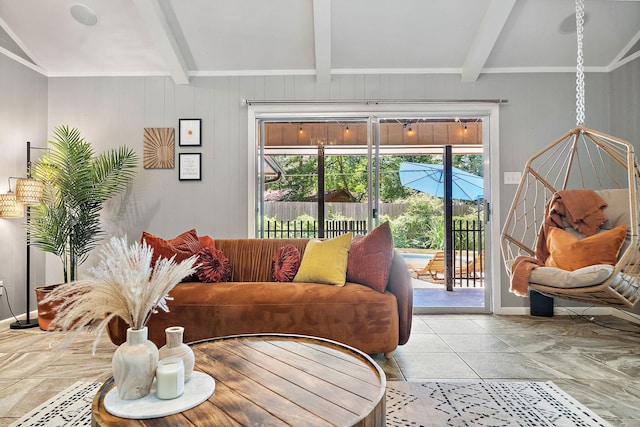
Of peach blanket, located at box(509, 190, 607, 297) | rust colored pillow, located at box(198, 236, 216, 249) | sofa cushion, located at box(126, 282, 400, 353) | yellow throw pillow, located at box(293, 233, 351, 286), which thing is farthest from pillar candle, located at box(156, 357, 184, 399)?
peach blanket, located at box(509, 190, 607, 297)

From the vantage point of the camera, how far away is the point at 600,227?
9.75ft

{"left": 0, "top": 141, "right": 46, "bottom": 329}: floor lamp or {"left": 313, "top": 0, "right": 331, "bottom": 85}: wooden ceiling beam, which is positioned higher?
{"left": 313, "top": 0, "right": 331, "bottom": 85}: wooden ceiling beam

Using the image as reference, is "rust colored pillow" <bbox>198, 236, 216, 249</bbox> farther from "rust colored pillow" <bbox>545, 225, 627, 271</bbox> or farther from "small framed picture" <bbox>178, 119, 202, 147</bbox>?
"rust colored pillow" <bbox>545, 225, 627, 271</bbox>

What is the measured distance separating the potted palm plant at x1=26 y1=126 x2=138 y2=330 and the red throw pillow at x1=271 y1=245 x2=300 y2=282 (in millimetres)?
1800

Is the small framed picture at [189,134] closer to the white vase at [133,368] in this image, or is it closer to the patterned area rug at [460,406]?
the patterned area rug at [460,406]

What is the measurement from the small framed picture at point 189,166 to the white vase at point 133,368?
293cm

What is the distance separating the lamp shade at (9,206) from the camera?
124 inches

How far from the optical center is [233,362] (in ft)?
4.63

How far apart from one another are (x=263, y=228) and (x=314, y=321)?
1.82 metres

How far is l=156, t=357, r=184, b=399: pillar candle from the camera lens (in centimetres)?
113

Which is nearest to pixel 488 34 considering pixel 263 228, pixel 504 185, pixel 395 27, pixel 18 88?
pixel 395 27

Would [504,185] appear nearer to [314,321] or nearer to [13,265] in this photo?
[314,321]

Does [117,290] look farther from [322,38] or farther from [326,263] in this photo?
[322,38]

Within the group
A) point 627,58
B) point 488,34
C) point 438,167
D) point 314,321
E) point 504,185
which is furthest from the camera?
point 438,167
